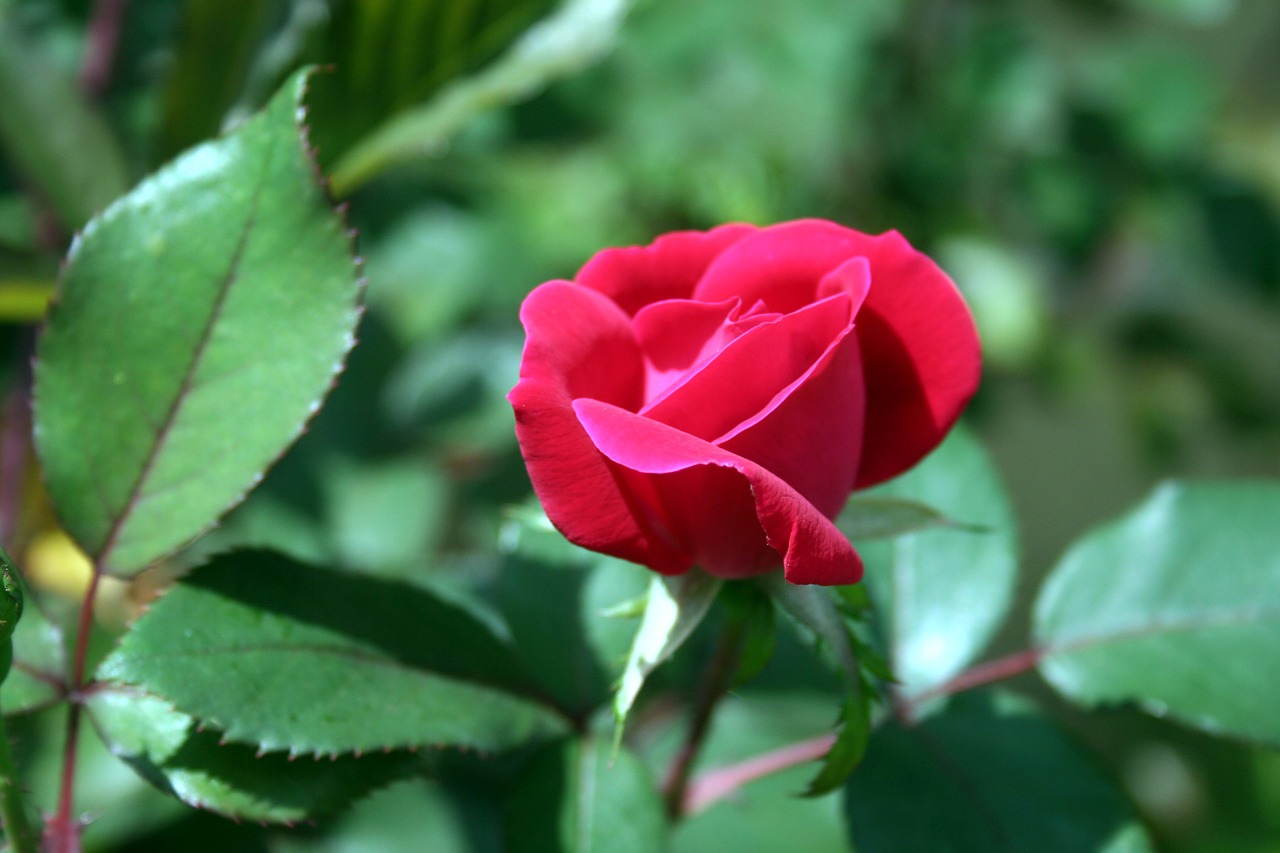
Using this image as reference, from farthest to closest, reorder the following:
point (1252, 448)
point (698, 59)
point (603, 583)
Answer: point (1252, 448) → point (698, 59) → point (603, 583)

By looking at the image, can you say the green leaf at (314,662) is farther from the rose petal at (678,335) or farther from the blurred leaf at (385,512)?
the blurred leaf at (385,512)

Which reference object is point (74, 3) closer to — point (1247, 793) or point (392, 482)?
point (392, 482)

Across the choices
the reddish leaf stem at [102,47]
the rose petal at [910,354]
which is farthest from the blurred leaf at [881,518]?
the reddish leaf stem at [102,47]

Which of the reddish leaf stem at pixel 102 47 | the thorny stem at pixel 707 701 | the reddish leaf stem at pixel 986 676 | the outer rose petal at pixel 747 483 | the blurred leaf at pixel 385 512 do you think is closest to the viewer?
the outer rose petal at pixel 747 483

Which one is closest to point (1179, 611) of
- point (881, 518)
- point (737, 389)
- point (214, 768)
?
point (881, 518)

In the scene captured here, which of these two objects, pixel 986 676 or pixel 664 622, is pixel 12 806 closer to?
pixel 664 622

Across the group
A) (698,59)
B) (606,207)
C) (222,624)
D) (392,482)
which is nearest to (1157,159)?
(698,59)

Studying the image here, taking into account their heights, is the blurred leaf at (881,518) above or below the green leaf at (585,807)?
above
